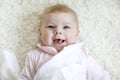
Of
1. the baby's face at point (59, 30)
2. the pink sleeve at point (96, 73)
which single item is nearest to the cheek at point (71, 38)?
the baby's face at point (59, 30)

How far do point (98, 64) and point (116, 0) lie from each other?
39 centimetres

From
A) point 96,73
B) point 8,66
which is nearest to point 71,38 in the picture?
point 96,73

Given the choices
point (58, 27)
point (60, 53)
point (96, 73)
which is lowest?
point (96, 73)

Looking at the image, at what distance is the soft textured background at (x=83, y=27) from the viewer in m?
1.48

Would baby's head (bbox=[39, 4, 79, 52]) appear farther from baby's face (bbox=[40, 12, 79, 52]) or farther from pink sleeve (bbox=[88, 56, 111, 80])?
pink sleeve (bbox=[88, 56, 111, 80])

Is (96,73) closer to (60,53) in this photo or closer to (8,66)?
(60,53)

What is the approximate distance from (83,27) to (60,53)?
24cm

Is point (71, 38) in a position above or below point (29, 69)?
above

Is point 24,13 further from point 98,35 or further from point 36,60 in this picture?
point 98,35

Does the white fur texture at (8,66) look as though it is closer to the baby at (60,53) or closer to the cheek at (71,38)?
the baby at (60,53)

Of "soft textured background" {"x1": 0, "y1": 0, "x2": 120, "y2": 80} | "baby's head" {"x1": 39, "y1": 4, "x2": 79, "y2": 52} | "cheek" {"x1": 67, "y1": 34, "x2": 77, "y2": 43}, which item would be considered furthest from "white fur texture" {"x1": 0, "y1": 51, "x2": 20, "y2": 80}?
"cheek" {"x1": 67, "y1": 34, "x2": 77, "y2": 43}

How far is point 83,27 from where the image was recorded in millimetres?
1513

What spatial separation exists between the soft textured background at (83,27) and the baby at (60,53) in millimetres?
68

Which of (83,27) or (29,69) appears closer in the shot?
(29,69)
